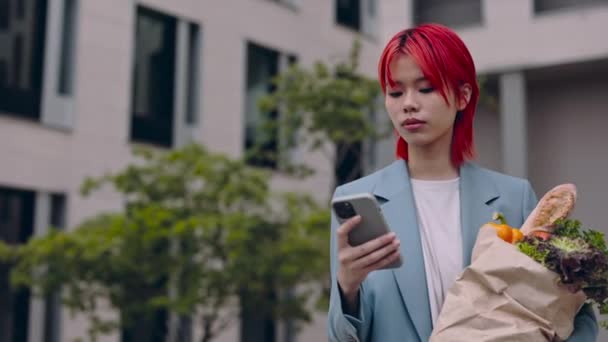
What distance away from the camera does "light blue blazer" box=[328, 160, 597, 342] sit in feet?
8.93

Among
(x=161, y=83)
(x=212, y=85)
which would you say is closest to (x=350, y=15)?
(x=212, y=85)

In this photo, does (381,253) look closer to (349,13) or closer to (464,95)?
(464,95)

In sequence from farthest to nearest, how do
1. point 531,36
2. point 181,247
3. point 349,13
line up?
point 349,13 → point 181,247 → point 531,36

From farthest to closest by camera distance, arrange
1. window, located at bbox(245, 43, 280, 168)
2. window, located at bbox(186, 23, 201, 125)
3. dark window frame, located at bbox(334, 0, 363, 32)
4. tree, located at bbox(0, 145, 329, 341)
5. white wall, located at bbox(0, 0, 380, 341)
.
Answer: dark window frame, located at bbox(334, 0, 363, 32) < window, located at bbox(245, 43, 280, 168) < window, located at bbox(186, 23, 201, 125) < white wall, located at bbox(0, 0, 380, 341) < tree, located at bbox(0, 145, 329, 341)

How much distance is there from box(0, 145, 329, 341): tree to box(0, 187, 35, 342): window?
253cm

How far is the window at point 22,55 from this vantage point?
19.5 m

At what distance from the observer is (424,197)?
2941 mm

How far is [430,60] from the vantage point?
2730 millimetres

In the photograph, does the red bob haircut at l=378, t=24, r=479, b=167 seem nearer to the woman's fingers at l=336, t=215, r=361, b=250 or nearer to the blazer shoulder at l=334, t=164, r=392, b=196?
the blazer shoulder at l=334, t=164, r=392, b=196

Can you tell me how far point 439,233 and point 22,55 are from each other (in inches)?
716

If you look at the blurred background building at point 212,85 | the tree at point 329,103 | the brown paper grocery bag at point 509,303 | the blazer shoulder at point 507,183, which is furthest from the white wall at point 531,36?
the brown paper grocery bag at point 509,303

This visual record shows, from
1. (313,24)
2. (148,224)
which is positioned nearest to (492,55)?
(148,224)

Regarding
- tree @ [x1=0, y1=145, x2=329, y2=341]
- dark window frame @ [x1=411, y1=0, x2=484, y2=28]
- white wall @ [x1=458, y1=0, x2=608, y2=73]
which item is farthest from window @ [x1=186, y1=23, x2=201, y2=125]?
white wall @ [x1=458, y1=0, x2=608, y2=73]

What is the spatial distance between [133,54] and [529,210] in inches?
792
